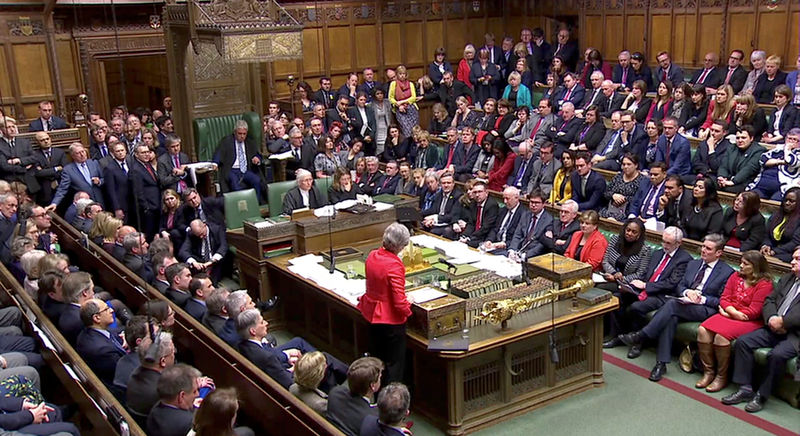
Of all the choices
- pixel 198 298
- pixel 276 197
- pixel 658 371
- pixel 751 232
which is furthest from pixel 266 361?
pixel 751 232

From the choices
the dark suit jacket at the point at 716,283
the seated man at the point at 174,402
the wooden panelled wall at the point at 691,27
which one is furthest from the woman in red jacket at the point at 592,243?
the wooden panelled wall at the point at 691,27

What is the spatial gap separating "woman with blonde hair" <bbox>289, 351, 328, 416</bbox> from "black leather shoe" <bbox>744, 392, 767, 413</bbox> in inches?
111

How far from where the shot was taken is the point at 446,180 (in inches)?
302

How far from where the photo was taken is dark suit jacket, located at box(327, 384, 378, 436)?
3.84m

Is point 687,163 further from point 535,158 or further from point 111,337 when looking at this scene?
point 111,337

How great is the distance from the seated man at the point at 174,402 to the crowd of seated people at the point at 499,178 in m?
0.69

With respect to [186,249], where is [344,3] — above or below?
above

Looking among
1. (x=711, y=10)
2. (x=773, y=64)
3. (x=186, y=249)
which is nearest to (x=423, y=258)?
(x=186, y=249)

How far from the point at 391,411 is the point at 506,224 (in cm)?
387

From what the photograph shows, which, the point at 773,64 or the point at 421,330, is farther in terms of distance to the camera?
the point at 773,64

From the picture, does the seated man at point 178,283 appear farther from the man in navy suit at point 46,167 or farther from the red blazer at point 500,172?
the red blazer at point 500,172

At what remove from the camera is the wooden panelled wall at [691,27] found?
10.3m

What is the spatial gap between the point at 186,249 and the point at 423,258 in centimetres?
246

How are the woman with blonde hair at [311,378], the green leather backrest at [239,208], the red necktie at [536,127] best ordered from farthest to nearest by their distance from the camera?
the red necktie at [536,127], the green leather backrest at [239,208], the woman with blonde hair at [311,378]
